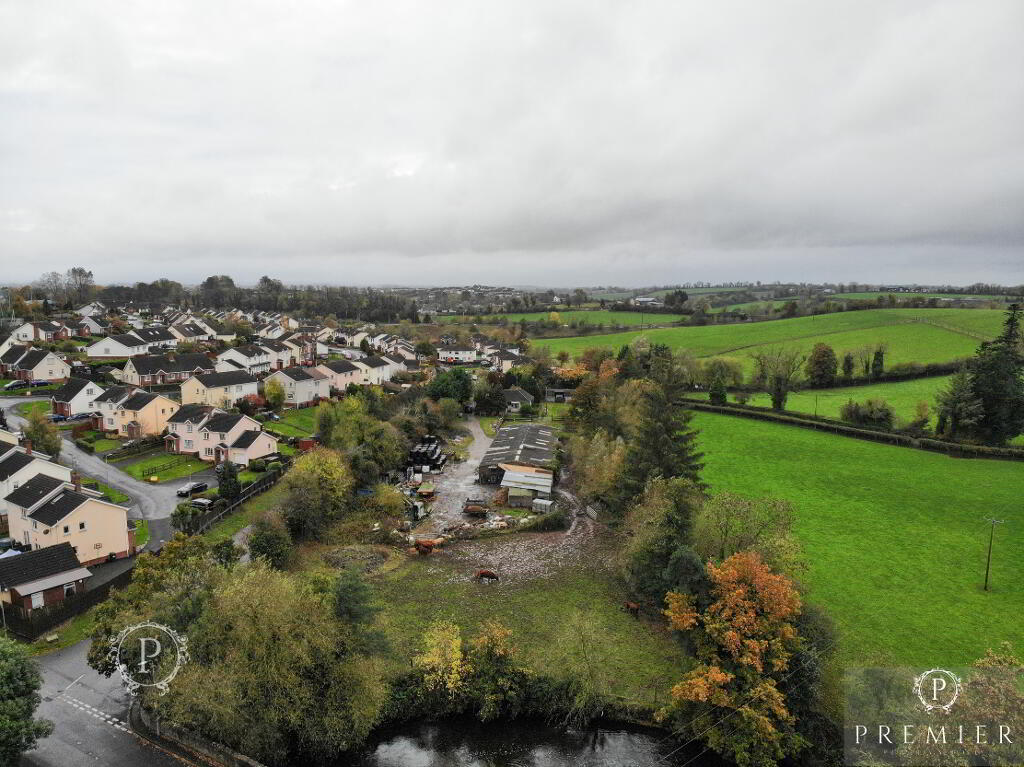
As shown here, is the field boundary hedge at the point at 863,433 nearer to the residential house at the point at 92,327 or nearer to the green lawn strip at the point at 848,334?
the green lawn strip at the point at 848,334

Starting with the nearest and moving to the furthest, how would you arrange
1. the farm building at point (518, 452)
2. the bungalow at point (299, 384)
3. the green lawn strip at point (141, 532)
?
the green lawn strip at point (141, 532) < the farm building at point (518, 452) < the bungalow at point (299, 384)

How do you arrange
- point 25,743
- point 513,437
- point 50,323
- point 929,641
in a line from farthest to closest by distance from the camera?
point 50,323
point 513,437
point 929,641
point 25,743

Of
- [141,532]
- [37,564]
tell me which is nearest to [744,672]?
[37,564]

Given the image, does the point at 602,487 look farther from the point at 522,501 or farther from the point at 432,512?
the point at 432,512

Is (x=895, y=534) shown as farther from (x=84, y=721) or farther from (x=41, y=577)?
(x=41, y=577)

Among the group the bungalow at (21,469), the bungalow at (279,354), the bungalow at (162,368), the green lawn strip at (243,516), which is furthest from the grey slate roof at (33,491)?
the bungalow at (279,354)

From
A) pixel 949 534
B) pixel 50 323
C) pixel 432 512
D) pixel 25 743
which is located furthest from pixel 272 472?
pixel 50 323
